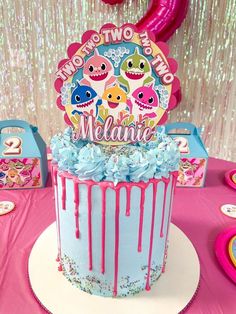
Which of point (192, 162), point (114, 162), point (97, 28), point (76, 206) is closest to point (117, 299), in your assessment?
point (76, 206)

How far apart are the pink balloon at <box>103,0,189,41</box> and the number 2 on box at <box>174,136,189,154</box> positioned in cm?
65

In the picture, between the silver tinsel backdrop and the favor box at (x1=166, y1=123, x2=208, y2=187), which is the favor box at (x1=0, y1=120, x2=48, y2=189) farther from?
the silver tinsel backdrop

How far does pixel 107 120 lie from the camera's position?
103 cm

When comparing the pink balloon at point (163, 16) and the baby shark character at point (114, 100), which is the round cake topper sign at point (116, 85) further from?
the pink balloon at point (163, 16)

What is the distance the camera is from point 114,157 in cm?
99

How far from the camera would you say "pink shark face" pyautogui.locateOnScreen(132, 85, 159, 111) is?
1016mm

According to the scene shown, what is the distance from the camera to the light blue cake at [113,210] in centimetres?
97

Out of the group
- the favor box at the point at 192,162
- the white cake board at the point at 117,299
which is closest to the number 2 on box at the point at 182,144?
the favor box at the point at 192,162

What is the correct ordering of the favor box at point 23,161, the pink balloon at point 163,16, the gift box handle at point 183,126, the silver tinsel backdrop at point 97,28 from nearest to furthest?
1. the favor box at point 23,161
2. the gift box handle at point 183,126
3. the pink balloon at point 163,16
4. the silver tinsel backdrop at point 97,28

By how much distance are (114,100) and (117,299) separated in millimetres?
625

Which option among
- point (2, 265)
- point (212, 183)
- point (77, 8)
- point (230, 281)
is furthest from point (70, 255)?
point (77, 8)

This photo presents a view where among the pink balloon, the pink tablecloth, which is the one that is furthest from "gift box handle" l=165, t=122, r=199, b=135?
the pink balloon

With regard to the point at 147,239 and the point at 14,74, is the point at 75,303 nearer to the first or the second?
the point at 147,239

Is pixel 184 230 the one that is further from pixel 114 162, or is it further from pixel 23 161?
pixel 23 161
